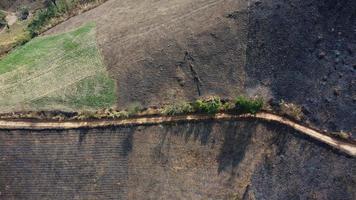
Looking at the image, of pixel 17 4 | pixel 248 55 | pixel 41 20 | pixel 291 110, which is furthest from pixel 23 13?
pixel 291 110

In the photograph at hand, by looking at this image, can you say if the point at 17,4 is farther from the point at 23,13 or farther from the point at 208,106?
the point at 208,106

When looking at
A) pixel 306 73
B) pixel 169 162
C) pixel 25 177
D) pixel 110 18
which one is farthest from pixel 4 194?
pixel 306 73

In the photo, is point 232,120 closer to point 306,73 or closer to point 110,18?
point 306,73

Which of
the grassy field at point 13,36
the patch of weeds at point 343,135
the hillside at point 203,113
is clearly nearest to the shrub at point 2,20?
the grassy field at point 13,36

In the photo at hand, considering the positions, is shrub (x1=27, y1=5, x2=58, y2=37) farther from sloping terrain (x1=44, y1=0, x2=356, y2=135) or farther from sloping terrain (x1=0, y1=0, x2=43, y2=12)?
sloping terrain (x1=44, y1=0, x2=356, y2=135)

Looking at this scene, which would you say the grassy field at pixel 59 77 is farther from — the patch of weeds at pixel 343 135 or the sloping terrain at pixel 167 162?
the patch of weeds at pixel 343 135
